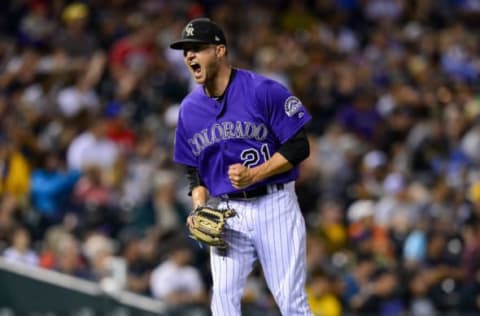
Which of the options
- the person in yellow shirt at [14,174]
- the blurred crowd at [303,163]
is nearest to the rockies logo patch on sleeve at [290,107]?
the blurred crowd at [303,163]

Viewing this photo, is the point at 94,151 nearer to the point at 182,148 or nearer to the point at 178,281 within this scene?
the point at 178,281

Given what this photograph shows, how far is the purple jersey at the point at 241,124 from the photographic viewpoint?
20.6ft

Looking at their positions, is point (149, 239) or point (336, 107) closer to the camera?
point (149, 239)

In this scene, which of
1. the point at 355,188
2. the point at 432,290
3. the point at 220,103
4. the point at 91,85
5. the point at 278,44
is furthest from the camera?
the point at 278,44

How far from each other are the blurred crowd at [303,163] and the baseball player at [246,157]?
13.8 ft

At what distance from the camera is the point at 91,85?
13148 millimetres

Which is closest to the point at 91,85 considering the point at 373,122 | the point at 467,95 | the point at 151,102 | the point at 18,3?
the point at 151,102

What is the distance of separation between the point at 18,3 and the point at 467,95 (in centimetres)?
528

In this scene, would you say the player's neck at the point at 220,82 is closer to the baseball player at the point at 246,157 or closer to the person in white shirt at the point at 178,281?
the baseball player at the point at 246,157

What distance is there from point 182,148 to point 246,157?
38 cm

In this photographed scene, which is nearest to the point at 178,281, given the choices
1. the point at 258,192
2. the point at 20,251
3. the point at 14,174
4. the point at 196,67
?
the point at 20,251

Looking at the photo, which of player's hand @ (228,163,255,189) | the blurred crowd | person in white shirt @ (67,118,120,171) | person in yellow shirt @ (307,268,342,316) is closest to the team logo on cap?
player's hand @ (228,163,255,189)

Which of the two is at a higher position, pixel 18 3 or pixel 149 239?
pixel 18 3

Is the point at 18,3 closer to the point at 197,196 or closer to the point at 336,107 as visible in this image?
the point at 336,107
